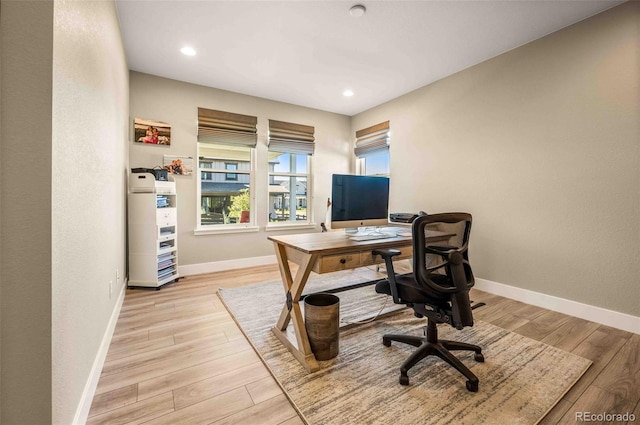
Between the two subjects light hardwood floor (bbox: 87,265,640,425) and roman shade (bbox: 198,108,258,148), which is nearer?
light hardwood floor (bbox: 87,265,640,425)

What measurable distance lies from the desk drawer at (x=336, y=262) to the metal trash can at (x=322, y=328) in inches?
9.9

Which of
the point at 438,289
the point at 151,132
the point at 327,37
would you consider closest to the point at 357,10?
the point at 327,37

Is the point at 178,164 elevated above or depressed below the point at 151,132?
below

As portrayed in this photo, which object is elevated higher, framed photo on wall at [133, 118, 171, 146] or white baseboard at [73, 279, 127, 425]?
framed photo on wall at [133, 118, 171, 146]

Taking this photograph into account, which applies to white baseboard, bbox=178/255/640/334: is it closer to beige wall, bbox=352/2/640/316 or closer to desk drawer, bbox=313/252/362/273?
beige wall, bbox=352/2/640/316

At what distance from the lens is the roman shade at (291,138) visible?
4453 mm

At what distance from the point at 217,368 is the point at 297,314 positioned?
24.0 inches

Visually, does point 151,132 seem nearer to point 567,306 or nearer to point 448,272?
point 448,272

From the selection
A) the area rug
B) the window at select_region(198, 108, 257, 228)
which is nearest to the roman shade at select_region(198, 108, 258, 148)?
the window at select_region(198, 108, 257, 228)

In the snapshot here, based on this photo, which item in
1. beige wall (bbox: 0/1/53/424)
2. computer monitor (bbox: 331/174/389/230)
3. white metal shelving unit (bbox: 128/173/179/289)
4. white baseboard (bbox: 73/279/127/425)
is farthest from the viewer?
white metal shelving unit (bbox: 128/173/179/289)

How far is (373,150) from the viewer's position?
4875mm

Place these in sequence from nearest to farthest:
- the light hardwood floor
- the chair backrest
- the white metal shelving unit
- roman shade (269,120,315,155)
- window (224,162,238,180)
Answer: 1. the light hardwood floor
2. the chair backrest
3. the white metal shelving unit
4. window (224,162,238,180)
5. roman shade (269,120,315,155)

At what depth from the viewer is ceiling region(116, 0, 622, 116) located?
7.64 feet

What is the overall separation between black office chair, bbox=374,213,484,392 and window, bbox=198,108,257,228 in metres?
3.10
